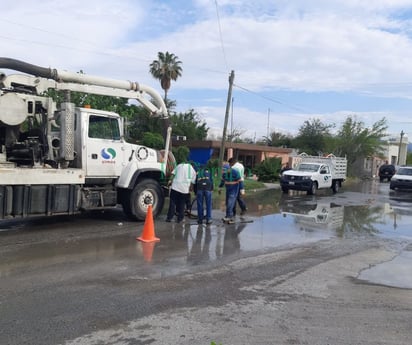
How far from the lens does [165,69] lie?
49031 mm

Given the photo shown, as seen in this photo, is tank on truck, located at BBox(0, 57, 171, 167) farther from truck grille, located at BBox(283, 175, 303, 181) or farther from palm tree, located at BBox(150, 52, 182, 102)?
palm tree, located at BBox(150, 52, 182, 102)

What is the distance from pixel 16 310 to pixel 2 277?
1.45 meters

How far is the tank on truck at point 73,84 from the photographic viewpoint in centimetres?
965

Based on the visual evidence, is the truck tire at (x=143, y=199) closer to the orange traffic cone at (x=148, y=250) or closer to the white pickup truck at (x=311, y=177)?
the orange traffic cone at (x=148, y=250)

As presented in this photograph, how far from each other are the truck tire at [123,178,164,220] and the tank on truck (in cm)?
105

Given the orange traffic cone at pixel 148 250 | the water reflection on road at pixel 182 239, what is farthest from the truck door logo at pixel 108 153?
the orange traffic cone at pixel 148 250

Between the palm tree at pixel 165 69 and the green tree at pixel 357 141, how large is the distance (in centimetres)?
1965

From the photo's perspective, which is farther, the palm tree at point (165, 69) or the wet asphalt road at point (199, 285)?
the palm tree at point (165, 69)

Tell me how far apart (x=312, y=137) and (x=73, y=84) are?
162ft

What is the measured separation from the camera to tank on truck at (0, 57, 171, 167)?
965cm

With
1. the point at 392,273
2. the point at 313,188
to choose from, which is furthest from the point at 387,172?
the point at 392,273

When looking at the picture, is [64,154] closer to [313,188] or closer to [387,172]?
[313,188]

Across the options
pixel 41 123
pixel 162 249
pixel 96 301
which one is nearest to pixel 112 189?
pixel 41 123

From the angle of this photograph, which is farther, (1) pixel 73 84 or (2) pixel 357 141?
(2) pixel 357 141
